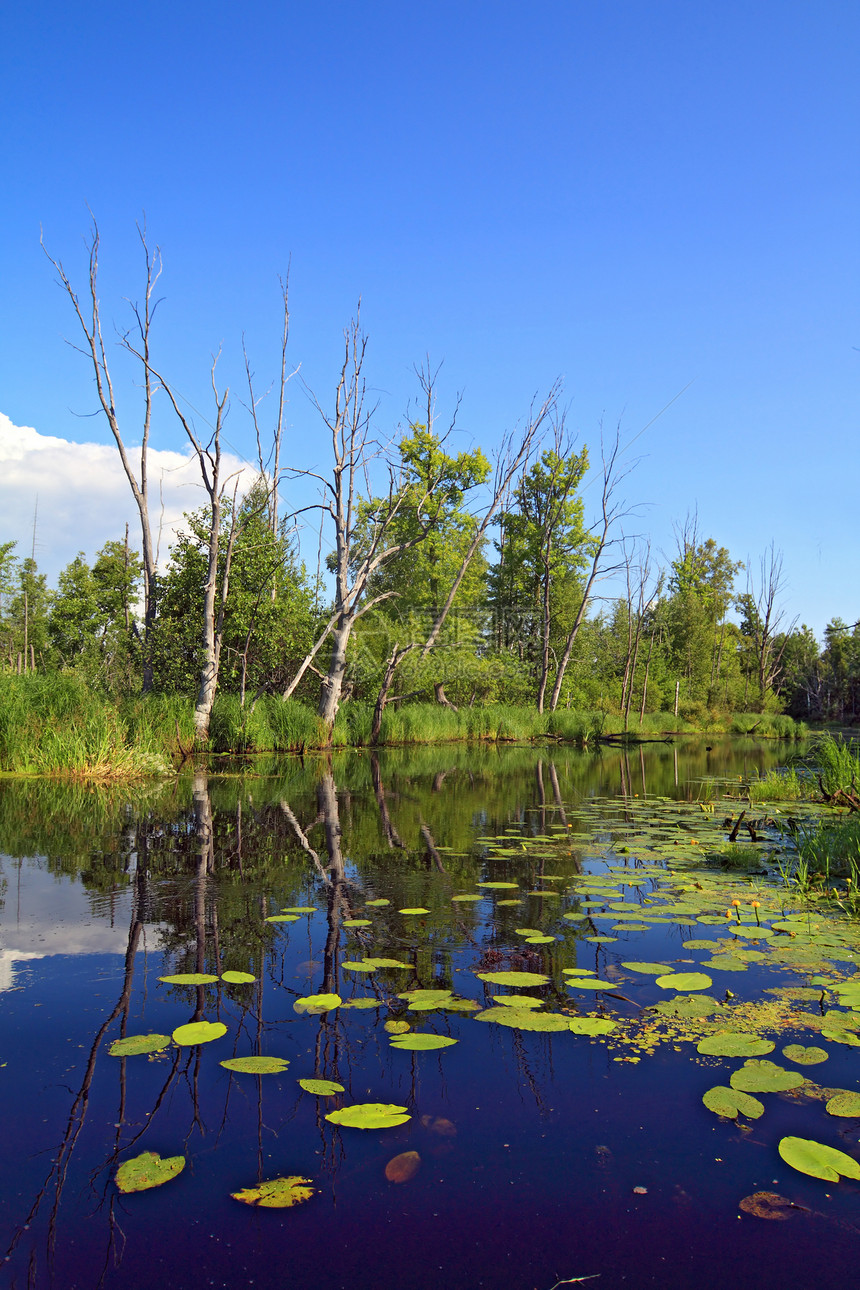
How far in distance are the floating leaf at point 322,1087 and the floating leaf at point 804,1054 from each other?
1.62m

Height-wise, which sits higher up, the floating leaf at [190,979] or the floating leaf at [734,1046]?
the floating leaf at [190,979]

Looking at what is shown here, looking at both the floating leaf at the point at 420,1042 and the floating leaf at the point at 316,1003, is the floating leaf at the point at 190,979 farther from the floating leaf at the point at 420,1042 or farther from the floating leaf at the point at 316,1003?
the floating leaf at the point at 420,1042

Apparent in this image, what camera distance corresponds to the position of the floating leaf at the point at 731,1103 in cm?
237

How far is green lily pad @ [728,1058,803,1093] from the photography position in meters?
2.52

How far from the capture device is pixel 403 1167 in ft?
6.89

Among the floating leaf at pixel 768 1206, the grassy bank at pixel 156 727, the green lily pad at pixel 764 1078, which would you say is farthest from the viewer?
the grassy bank at pixel 156 727

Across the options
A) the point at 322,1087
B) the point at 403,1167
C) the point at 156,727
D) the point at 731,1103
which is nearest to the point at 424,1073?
the point at 322,1087

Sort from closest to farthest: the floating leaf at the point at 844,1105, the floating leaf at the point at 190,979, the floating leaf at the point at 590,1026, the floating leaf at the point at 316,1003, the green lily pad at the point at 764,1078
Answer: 1. the floating leaf at the point at 844,1105
2. the green lily pad at the point at 764,1078
3. the floating leaf at the point at 590,1026
4. the floating leaf at the point at 316,1003
5. the floating leaf at the point at 190,979

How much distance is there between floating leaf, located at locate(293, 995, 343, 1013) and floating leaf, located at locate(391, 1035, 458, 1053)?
396 mm

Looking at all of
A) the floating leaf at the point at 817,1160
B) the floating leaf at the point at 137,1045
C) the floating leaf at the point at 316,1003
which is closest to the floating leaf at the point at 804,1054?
the floating leaf at the point at 817,1160

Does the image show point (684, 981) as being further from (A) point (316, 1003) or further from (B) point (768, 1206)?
(A) point (316, 1003)

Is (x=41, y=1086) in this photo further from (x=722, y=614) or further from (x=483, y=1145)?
(x=722, y=614)

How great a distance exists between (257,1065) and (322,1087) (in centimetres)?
28

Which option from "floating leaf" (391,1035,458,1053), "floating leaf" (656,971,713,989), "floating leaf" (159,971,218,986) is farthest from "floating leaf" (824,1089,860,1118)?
"floating leaf" (159,971,218,986)
